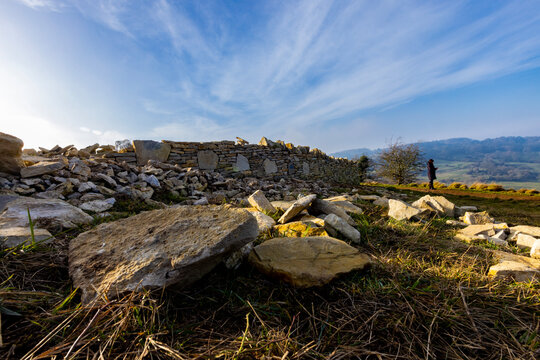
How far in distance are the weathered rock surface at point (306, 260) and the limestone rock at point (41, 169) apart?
449cm

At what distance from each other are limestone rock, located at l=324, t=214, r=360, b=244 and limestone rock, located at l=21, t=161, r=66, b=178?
487cm

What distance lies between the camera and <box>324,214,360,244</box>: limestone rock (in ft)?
7.37

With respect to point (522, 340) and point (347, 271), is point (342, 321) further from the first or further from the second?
point (522, 340)

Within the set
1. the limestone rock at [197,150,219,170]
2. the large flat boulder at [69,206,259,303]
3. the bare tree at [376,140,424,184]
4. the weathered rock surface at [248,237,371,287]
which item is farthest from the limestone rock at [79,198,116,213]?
the bare tree at [376,140,424,184]

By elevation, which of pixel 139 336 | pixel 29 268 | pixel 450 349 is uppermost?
pixel 29 268

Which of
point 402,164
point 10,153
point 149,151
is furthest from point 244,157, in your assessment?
point 402,164

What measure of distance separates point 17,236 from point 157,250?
123cm

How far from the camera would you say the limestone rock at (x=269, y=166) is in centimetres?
876

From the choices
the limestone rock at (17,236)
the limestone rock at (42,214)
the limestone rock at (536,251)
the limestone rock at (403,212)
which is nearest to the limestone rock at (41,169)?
the limestone rock at (42,214)

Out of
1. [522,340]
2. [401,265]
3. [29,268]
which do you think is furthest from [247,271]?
[522,340]

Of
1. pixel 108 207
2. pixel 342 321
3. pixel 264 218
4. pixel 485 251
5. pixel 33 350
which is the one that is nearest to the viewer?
pixel 33 350

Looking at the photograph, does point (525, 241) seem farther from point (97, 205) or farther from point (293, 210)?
point (97, 205)

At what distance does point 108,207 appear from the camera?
3.29 meters

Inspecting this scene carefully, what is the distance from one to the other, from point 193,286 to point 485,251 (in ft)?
9.00
